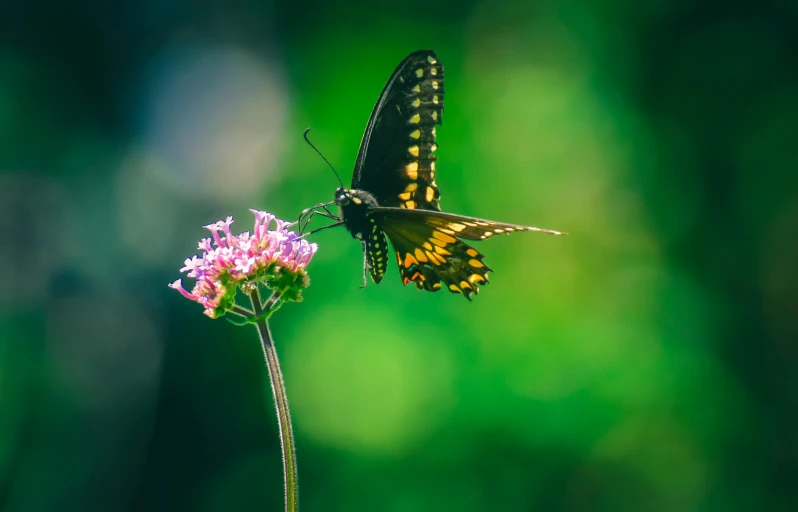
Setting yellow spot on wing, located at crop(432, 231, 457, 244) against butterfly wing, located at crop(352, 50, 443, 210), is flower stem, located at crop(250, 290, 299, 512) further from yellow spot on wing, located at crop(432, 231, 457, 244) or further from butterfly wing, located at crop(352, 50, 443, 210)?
butterfly wing, located at crop(352, 50, 443, 210)

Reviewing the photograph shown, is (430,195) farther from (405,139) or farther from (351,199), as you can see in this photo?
(351,199)

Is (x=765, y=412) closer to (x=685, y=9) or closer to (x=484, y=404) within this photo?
(x=484, y=404)

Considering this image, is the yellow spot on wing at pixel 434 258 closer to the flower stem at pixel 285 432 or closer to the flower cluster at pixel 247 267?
the flower cluster at pixel 247 267

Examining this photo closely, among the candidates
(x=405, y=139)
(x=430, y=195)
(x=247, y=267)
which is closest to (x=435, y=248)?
(x=430, y=195)

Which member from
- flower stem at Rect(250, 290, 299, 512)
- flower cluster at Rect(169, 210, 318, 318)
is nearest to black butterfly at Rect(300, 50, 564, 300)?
flower cluster at Rect(169, 210, 318, 318)

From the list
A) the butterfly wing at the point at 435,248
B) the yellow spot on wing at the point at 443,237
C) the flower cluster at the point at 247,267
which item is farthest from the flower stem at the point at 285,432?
the yellow spot on wing at the point at 443,237
